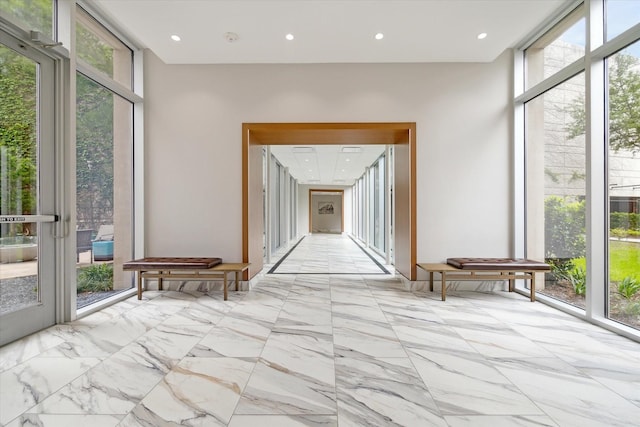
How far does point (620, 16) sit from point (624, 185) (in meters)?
1.75

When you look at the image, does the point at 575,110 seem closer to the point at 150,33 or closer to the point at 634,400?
the point at 634,400

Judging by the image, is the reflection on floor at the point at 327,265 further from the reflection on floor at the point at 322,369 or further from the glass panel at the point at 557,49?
the glass panel at the point at 557,49

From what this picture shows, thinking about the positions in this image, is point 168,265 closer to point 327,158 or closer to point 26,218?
point 26,218

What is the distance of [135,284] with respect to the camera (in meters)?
5.06

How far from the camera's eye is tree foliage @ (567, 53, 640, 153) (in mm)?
3158

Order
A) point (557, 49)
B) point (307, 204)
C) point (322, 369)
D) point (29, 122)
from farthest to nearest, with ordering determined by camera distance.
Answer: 1. point (307, 204)
2. point (557, 49)
3. point (29, 122)
4. point (322, 369)

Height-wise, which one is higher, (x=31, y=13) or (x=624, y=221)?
(x=31, y=13)

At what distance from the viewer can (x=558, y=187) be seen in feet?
13.8

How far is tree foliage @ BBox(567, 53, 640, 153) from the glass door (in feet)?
19.7

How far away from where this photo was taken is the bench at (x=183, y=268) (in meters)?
4.41

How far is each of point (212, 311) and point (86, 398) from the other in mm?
1902

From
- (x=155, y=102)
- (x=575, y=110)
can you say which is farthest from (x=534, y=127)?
(x=155, y=102)

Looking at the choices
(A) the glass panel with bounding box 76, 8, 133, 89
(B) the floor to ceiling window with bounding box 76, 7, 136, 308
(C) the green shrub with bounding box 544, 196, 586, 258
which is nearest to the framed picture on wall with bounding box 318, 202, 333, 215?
(B) the floor to ceiling window with bounding box 76, 7, 136, 308

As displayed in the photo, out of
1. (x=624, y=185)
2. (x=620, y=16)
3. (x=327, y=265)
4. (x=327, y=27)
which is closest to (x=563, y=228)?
(x=624, y=185)
